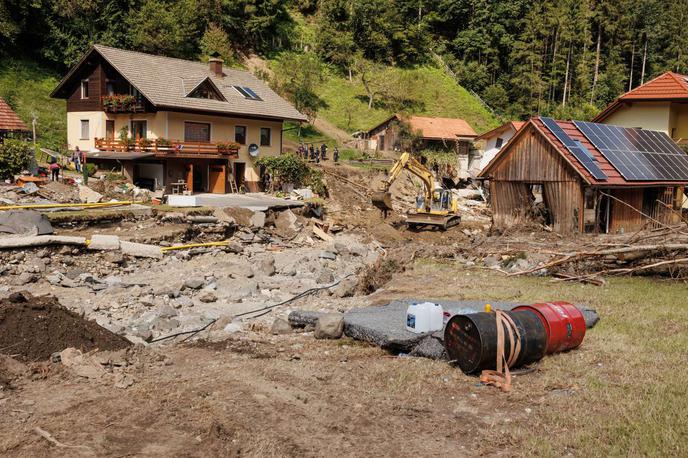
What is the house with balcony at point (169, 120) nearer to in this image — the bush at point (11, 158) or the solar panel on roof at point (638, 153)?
the bush at point (11, 158)

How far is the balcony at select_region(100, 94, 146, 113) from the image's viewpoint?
3419cm

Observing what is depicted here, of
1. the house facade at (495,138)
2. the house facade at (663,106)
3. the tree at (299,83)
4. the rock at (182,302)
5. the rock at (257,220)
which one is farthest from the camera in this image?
the tree at (299,83)

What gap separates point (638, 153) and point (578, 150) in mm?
3846

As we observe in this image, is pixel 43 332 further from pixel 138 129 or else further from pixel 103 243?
pixel 138 129

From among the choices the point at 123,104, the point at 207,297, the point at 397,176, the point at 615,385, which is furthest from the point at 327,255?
the point at 123,104

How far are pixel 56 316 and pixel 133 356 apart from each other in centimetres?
197

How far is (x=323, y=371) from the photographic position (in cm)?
981

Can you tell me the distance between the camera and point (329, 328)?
12.1 m

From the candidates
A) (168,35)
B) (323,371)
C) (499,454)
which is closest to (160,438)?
(323,371)

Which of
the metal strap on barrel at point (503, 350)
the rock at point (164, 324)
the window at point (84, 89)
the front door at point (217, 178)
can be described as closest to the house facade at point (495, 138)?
the front door at point (217, 178)

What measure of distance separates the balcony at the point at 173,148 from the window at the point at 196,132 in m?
0.99

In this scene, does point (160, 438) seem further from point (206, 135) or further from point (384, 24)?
point (384, 24)

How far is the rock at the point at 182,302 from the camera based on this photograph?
1616cm

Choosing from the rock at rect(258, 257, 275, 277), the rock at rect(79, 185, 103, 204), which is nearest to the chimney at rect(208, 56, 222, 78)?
the rock at rect(79, 185, 103, 204)
